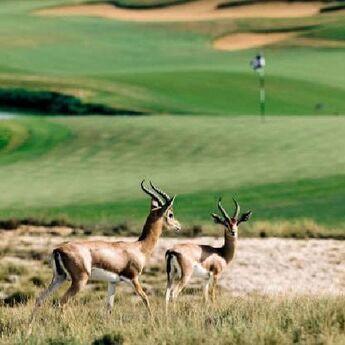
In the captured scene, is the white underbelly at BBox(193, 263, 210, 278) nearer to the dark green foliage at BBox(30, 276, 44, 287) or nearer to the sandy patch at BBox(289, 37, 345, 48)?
the dark green foliage at BBox(30, 276, 44, 287)

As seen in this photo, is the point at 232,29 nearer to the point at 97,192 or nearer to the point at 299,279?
the point at 97,192

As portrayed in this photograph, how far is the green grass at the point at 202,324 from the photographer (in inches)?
640

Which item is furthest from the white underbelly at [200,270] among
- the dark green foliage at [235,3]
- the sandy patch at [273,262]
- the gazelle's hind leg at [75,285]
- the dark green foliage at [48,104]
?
the dark green foliage at [235,3]

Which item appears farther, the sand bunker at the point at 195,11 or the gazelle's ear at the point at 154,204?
the sand bunker at the point at 195,11

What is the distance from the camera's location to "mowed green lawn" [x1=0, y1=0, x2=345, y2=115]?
7162 centimetres

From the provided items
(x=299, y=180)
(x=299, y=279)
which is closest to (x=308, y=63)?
(x=299, y=180)

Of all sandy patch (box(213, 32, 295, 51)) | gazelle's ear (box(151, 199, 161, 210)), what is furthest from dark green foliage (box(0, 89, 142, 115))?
gazelle's ear (box(151, 199, 161, 210))

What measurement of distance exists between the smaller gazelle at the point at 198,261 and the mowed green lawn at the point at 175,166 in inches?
500

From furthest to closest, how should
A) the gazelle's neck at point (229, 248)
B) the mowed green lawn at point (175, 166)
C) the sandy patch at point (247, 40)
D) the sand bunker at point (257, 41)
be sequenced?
the sandy patch at point (247, 40)
the sand bunker at point (257, 41)
the mowed green lawn at point (175, 166)
the gazelle's neck at point (229, 248)

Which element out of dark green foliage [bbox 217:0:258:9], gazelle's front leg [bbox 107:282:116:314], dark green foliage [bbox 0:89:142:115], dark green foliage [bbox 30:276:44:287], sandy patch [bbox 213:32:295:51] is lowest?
dark green foliage [bbox 30:276:44:287]

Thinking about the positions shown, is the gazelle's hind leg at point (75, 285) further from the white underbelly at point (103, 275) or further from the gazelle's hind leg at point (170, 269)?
the gazelle's hind leg at point (170, 269)

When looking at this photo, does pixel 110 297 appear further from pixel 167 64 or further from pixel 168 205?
pixel 167 64

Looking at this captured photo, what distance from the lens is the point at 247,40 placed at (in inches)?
4237

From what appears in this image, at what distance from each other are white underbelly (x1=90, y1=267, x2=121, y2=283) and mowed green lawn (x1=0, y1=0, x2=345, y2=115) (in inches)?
1923
